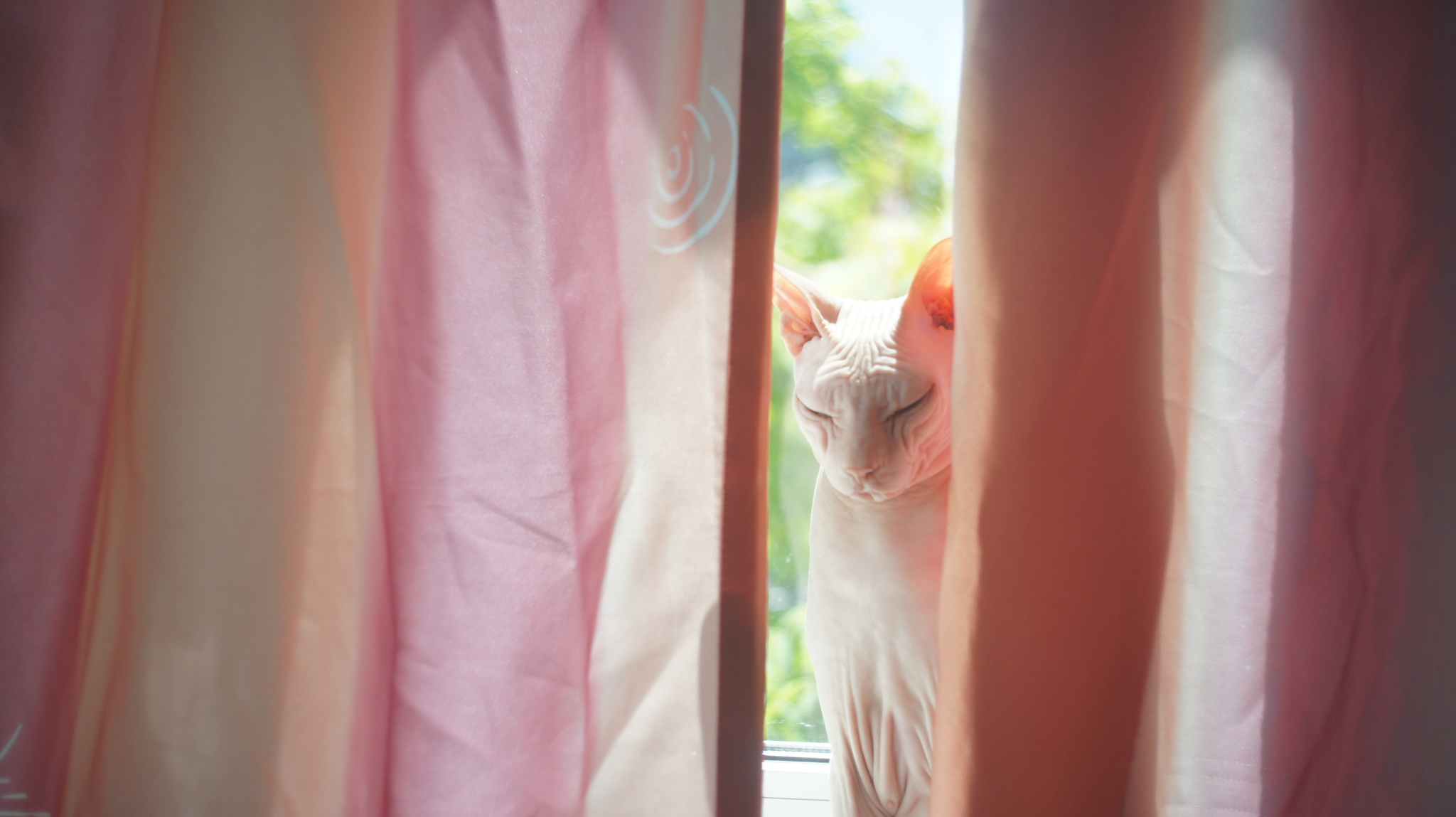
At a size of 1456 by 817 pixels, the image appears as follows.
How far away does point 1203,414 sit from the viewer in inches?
20.8

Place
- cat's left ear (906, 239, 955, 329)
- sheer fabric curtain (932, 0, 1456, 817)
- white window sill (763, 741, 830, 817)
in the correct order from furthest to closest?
1. white window sill (763, 741, 830, 817)
2. cat's left ear (906, 239, 955, 329)
3. sheer fabric curtain (932, 0, 1456, 817)

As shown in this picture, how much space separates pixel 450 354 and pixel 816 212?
33 cm

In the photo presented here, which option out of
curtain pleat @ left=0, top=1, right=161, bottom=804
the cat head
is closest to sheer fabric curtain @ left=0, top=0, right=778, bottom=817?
curtain pleat @ left=0, top=1, right=161, bottom=804

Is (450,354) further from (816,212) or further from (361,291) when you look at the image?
(816,212)

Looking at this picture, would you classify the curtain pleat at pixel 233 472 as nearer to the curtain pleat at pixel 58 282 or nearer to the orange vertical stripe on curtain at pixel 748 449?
the curtain pleat at pixel 58 282

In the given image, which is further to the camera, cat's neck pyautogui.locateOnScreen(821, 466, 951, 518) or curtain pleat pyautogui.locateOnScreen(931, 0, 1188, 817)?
cat's neck pyautogui.locateOnScreen(821, 466, 951, 518)

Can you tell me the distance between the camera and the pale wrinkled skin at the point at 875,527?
0.64 m

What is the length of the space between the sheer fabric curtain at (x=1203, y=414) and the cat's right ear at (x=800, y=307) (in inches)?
5.6

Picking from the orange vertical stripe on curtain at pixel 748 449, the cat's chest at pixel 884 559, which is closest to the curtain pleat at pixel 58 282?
the orange vertical stripe on curtain at pixel 748 449

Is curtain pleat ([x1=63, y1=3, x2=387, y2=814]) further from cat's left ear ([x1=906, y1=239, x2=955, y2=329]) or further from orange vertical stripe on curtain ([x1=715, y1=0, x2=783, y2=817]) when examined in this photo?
cat's left ear ([x1=906, y1=239, x2=955, y2=329])

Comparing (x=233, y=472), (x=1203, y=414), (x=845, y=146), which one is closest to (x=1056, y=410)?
(x=1203, y=414)

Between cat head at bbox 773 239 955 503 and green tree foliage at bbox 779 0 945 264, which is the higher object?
green tree foliage at bbox 779 0 945 264

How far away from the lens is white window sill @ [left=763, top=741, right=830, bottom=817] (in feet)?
2.64

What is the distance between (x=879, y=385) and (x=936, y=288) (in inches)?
3.6
